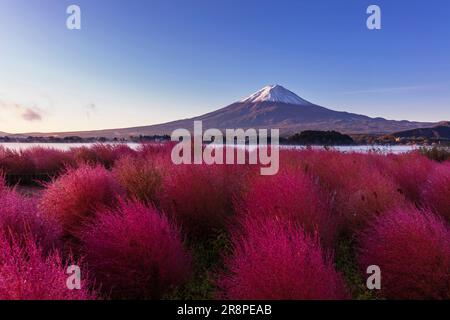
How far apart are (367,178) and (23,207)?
18.5 ft

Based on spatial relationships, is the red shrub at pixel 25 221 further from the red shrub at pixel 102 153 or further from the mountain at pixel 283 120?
the mountain at pixel 283 120

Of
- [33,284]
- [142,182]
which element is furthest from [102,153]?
[33,284]

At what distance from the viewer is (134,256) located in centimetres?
365

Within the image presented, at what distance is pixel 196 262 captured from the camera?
15.6ft

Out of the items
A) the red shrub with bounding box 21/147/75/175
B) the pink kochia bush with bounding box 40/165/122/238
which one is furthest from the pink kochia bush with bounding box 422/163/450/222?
the red shrub with bounding box 21/147/75/175

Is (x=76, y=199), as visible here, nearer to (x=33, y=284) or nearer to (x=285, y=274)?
(x=33, y=284)

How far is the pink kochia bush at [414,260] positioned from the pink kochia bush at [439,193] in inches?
80.7

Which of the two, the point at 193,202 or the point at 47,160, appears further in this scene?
the point at 47,160

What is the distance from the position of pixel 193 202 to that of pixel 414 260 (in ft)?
Result: 10.3

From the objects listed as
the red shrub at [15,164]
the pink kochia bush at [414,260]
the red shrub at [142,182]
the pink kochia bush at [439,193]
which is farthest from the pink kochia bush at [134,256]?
the red shrub at [15,164]

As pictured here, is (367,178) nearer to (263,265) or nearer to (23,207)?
(263,265)

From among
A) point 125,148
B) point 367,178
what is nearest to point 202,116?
point 125,148

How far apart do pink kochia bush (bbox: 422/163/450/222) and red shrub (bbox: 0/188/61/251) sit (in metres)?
5.54

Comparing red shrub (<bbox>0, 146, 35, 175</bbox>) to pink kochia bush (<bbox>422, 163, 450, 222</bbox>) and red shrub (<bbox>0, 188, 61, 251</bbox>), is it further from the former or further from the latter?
pink kochia bush (<bbox>422, 163, 450, 222</bbox>)
